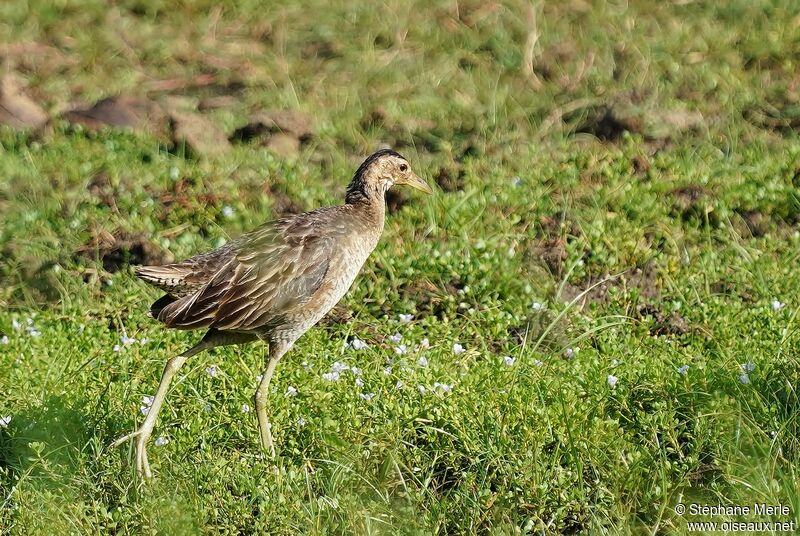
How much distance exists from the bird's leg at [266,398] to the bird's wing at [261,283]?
168mm

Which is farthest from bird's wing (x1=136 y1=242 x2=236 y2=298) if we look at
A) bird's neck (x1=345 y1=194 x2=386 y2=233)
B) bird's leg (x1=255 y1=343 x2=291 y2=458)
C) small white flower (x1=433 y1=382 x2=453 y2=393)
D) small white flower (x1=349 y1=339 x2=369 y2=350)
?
small white flower (x1=433 y1=382 x2=453 y2=393)

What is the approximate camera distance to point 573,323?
22.9ft

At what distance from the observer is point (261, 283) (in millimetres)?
6141

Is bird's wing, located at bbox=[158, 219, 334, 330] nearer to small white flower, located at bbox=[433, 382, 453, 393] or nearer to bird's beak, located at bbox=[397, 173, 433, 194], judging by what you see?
small white flower, located at bbox=[433, 382, 453, 393]

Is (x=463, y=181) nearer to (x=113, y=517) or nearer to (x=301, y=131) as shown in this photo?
(x=301, y=131)

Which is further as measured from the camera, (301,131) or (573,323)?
(301,131)

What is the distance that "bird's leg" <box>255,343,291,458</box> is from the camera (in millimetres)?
5621

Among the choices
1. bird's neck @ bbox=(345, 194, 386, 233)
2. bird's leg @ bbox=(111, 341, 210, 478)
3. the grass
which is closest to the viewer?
the grass

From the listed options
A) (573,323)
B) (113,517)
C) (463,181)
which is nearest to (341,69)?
(463,181)

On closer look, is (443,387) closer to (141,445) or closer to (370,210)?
(370,210)

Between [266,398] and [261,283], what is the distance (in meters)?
0.56

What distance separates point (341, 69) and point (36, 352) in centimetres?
498

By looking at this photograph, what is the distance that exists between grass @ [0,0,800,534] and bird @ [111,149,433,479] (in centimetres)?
27

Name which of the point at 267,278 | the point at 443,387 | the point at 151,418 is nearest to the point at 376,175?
the point at 267,278
